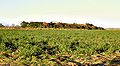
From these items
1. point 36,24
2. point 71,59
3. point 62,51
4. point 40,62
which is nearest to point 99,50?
point 62,51

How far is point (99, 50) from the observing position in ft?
79.5

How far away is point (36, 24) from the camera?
9425cm

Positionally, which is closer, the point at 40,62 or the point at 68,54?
the point at 40,62

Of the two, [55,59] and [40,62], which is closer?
[40,62]

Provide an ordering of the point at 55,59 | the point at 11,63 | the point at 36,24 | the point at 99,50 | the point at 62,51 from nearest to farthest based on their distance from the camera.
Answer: the point at 11,63 < the point at 55,59 < the point at 62,51 < the point at 99,50 < the point at 36,24

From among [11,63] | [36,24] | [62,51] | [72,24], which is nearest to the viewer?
[11,63]

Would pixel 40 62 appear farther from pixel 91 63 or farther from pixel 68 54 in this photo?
pixel 68 54

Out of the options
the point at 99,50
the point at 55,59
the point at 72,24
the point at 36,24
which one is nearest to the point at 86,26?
the point at 72,24

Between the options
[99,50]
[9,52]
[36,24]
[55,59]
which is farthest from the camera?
[36,24]

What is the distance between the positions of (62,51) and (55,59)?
3.68 metres

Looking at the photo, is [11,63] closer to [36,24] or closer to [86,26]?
[36,24]

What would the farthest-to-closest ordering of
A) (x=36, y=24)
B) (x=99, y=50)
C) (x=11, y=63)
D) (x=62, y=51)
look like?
(x=36, y=24) < (x=99, y=50) < (x=62, y=51) < (x=11, y=63)

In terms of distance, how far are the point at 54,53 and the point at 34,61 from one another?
176 inches

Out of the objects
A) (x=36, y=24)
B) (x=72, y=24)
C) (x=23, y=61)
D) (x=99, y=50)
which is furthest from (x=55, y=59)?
(x=72, y=24)
